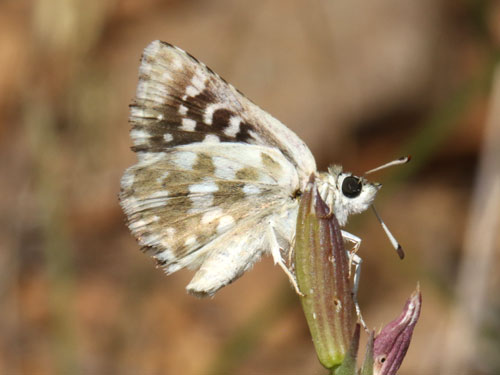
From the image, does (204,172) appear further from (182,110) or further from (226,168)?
(182,110)

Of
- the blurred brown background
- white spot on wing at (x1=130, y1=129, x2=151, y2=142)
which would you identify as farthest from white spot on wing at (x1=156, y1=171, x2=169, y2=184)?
the blurred brown background

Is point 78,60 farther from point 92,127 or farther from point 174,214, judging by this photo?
point 174,214

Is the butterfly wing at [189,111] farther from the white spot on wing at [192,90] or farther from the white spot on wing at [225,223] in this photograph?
the white spot on wing at [225,223]

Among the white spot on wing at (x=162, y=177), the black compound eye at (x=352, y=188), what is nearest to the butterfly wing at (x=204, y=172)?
the white spot on wing at (x=162, y=177)

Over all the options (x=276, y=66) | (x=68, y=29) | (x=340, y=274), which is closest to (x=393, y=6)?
(x=276, y=66)

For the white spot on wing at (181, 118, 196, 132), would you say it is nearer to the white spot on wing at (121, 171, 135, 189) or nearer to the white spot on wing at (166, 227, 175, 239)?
the white spot on wing at (121, 171, 135, 189)
